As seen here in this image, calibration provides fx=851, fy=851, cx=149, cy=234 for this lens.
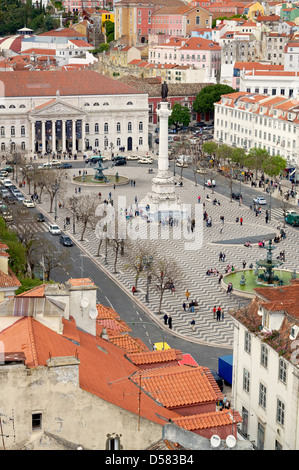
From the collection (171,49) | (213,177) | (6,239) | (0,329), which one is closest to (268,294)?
(0,329)

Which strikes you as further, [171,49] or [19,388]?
[171,49]

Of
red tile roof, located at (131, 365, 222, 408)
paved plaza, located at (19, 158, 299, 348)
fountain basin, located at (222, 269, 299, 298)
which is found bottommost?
paved plaza, located at (19, 158, 299, 348)

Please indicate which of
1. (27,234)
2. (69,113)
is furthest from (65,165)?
(27,234)

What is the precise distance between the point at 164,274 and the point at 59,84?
7107 cm

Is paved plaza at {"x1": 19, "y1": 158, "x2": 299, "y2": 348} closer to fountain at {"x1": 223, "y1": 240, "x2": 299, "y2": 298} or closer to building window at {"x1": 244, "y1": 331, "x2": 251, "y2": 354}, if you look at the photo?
fountain at {"x1": 223, "y1": 240, "x2": 299, "y2": 298}

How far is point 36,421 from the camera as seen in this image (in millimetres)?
20453

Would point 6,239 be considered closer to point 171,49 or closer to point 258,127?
point 258,127

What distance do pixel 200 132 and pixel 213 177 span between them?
1276 inches

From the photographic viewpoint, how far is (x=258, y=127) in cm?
10875

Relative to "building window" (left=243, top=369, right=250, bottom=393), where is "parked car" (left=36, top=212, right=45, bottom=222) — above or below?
below

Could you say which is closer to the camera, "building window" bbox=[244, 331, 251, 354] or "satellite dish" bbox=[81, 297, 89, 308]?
"satellite dish" bbox=[81, 297, 89, 308]

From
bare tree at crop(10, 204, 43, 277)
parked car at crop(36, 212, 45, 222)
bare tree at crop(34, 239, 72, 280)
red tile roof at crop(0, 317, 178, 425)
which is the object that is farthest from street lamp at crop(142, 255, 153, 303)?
red tile roof at crop(0, 317, 178, 425)

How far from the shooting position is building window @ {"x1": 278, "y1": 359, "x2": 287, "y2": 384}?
31.6 meters

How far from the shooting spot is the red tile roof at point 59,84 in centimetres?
11900
